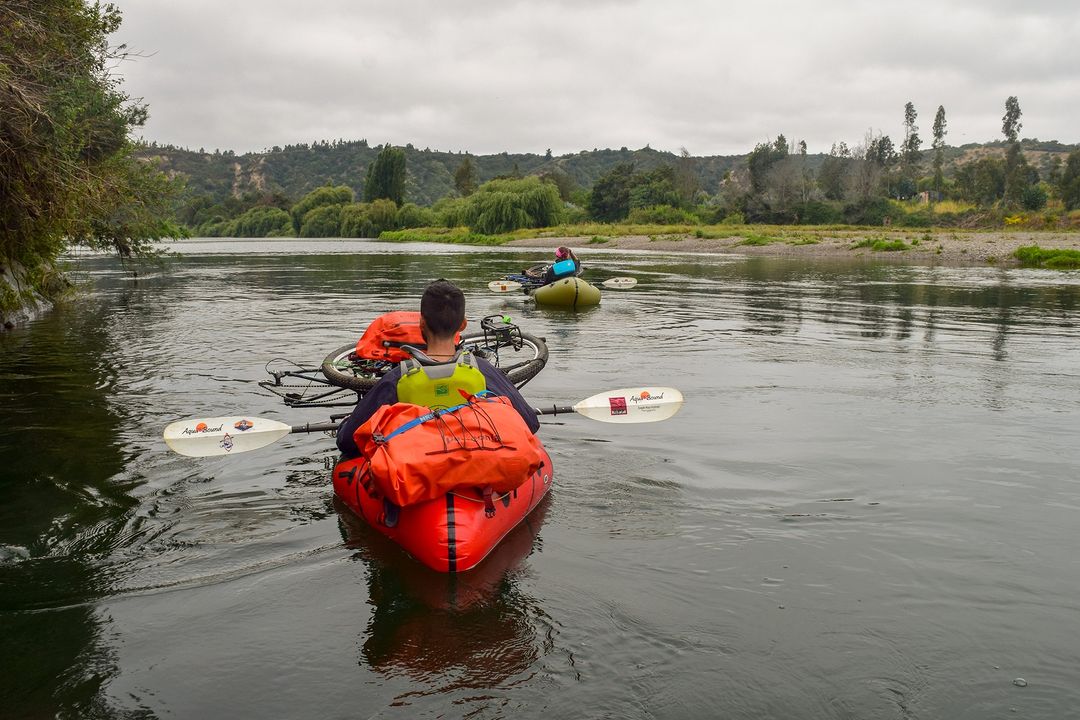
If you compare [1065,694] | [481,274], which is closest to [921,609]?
[1065,694]

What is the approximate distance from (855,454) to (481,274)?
2548 cm

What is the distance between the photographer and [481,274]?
32.3m

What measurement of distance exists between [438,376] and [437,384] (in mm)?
50

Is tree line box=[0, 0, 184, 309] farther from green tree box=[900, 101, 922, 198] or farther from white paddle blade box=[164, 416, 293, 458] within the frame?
green tree box=[900, 101, 922, 198]

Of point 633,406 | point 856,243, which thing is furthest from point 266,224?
point 633,406

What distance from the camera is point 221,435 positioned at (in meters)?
6.39

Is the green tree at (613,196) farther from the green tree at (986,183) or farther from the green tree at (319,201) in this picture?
the green tree at (319,201)

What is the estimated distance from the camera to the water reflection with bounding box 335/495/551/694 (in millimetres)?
4027

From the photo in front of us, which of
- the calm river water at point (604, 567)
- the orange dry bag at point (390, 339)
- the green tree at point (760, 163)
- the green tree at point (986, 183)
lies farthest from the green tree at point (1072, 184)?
the orange dry bag at point (390, 339)

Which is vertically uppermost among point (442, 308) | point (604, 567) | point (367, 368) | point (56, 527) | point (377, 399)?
point (442, 308)

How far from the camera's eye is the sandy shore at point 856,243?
129ft

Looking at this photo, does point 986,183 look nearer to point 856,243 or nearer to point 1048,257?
point 856,243

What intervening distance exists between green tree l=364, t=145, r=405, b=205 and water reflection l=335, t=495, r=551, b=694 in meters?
105

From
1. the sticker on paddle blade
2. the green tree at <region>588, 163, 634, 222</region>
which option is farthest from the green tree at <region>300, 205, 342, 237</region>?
the sticker on paddle blade
